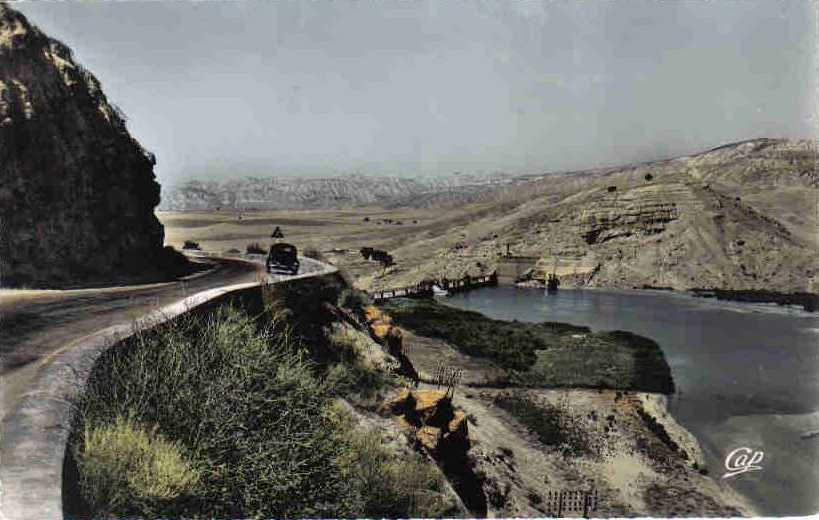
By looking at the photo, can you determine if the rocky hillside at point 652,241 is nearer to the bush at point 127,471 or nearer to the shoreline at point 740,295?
the shoreline at point 740,295

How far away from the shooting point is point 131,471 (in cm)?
603

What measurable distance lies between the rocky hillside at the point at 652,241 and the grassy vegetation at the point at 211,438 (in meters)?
45.4

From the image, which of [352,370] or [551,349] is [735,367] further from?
[352,370]

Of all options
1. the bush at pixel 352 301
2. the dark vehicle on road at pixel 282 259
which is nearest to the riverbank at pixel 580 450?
the bush at pixel 352 301

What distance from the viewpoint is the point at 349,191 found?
18338 cm

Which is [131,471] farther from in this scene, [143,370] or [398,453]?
[398,453]

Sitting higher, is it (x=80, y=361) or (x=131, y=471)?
(x=80, y=361)

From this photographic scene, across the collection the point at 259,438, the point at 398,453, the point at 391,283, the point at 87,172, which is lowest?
the point at 391,283

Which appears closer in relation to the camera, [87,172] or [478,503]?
[478,503]

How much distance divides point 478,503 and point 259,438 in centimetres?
723

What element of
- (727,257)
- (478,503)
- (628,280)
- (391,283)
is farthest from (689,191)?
(478,503)

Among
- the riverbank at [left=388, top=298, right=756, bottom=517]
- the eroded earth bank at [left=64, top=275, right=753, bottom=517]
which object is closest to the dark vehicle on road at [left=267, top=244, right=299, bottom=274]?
the eroded earth bank at [left=64, top=275, right=753, bottom=517]

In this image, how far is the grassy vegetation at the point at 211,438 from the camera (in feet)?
19.8

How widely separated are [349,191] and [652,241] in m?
132
